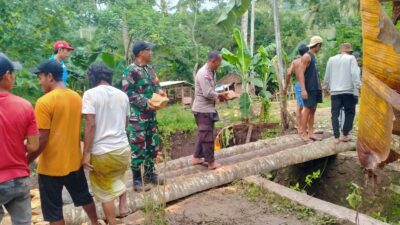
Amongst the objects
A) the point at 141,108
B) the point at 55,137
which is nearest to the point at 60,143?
the point at 55,137

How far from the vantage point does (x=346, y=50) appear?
6547 mm

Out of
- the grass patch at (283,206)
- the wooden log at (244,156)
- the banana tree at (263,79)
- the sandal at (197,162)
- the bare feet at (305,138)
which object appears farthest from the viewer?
the banana tree at (263,79)

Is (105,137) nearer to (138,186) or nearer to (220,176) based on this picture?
(138,186)

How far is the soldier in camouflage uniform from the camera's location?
177 inches

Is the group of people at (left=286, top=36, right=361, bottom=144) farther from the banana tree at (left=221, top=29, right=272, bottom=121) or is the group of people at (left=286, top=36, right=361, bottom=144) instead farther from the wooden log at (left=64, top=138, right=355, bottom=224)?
the banana tree at (left=221, top=29, right=272, bottom=121)

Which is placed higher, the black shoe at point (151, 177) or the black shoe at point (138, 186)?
the black shoe at point (151, 177)

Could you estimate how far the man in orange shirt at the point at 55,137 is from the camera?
333 cm

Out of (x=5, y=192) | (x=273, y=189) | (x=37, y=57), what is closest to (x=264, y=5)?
(x=37, y=57)

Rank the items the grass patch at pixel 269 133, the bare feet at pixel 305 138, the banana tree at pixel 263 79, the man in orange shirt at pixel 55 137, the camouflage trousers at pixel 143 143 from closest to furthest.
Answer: the man in orange shirt at pixel 55 137, the camouflage trousers at pixel 143 143, the bare feet at pixel 305 138, the grass patch at pixel 269 133, the banana tree at pixel 263 79

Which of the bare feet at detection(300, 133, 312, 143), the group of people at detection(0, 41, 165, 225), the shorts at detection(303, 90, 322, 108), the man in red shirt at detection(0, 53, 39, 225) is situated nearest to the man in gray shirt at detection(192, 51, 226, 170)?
the group of people at detection(0, 41, 165, 225)

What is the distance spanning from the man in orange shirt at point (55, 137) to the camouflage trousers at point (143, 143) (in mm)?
1067

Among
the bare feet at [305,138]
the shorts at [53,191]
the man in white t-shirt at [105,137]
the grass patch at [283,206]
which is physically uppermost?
the man in white t-shirt at [105,137]

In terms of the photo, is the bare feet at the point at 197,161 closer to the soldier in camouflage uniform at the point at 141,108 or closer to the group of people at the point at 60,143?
the soldier in camouflage uniform at the point at 141,108

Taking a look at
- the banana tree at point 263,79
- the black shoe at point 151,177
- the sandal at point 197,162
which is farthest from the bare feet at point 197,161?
the banana tree at point 263,79
